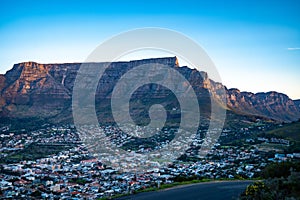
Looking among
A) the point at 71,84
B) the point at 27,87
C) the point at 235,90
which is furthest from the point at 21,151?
the point at 235,90

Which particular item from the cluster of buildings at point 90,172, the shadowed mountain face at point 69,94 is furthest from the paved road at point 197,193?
the shadowed mountain face at point 69,94

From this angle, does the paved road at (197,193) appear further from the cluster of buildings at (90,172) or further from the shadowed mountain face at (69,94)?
the shadowed mountain face at (69,94)

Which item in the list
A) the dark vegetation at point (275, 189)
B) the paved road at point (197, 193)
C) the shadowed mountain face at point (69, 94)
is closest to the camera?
the dark vegetation at point (275, 189)

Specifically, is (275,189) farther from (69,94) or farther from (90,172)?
(69,94)

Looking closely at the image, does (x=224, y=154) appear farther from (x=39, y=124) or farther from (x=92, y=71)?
(x=92, y=71)

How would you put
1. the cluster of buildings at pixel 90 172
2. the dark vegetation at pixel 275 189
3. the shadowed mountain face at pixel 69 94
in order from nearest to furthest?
the dark vegetation at pixel 275 189
the cluster of buildings at pixel 90 172
the shadowed mountain face at pixel 69 94

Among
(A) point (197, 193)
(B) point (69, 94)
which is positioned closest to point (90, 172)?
(A) point (197, 193)
